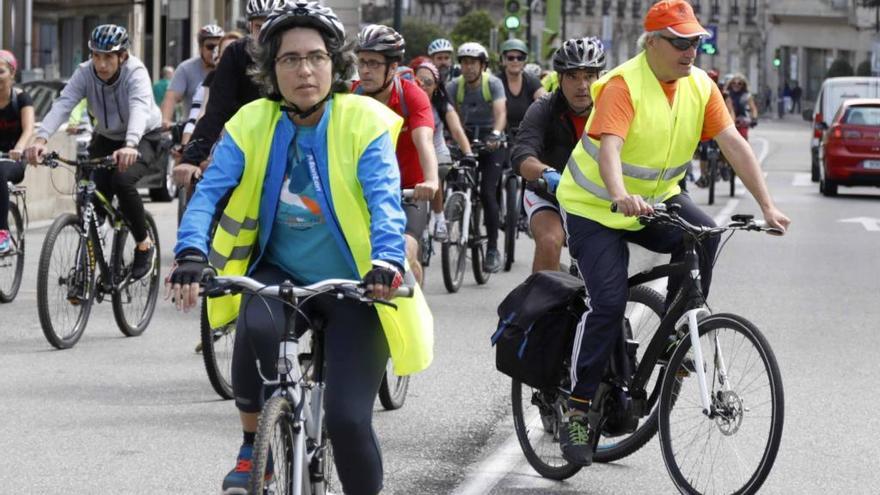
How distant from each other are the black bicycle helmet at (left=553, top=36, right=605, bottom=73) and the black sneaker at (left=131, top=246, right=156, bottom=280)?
3.16m

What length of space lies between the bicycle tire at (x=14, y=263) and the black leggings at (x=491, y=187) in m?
3.78

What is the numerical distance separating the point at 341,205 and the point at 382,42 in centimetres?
422

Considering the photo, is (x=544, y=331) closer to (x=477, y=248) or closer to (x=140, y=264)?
(x=140, y=264)

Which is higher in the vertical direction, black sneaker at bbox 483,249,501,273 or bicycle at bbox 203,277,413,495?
bicycle at bbox 203,277,413,495

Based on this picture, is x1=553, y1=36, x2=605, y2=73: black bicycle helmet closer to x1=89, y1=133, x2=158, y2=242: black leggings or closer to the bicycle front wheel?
the bicycle front wheel

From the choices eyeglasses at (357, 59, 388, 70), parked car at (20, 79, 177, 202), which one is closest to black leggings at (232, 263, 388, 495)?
eyeglasses at (357, 59, 388, 70)

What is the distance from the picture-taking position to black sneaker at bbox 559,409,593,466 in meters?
6.97

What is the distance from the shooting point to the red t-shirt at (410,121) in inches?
381

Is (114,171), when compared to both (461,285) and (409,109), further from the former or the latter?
(461,285)

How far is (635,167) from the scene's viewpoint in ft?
23.5

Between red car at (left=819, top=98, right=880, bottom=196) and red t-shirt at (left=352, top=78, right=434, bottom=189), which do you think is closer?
red t-shirt at (left=352, top=78, right=434, bottom=189)

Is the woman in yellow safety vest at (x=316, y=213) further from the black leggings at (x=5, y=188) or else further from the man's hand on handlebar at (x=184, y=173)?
the black leggings at (x=5, y=188)

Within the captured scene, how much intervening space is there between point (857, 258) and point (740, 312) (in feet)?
17.4

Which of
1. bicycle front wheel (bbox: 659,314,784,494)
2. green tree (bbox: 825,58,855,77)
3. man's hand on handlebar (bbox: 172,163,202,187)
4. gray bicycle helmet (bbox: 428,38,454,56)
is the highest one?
green tree (bbox: 825,58,855,77)
